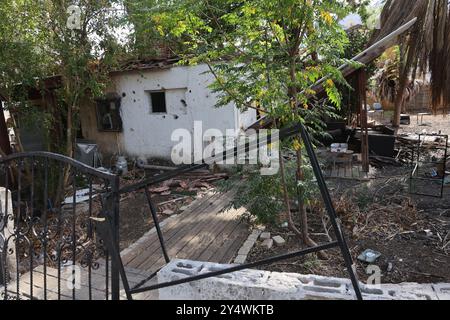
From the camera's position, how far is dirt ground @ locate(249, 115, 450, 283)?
12.2 feet

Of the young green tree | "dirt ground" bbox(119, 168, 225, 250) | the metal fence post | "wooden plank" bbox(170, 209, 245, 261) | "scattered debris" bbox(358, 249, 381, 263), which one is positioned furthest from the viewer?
"dirt ground" bbox(119, 168, 225, 250)

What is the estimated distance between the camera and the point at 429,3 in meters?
7.13

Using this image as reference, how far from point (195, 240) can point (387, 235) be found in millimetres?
2734

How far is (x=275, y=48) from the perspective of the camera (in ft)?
11.4

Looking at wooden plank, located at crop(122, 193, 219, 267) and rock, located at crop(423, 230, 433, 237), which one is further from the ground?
rock, located at crop(423, 230, 433, 237)

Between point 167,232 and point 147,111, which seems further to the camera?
point 147,111

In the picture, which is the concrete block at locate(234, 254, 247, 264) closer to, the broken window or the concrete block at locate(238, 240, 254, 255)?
the concrete block at locate(238, 240, 254, 255)

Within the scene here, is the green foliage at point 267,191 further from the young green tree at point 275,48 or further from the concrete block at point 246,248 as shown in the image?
the concrete block at point 246,248

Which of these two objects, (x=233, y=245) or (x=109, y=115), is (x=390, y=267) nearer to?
(x=233, y=245)

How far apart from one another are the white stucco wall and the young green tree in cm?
451

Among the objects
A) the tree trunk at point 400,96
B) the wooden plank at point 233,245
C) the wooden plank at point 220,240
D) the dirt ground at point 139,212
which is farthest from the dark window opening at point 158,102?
the tree trunk at point 400,96

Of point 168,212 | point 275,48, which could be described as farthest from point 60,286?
point 168,212

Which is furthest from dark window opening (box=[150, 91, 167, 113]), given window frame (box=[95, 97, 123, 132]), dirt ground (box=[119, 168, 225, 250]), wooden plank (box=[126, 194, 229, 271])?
wooden plank (box=[126, 194, 229, 271])
